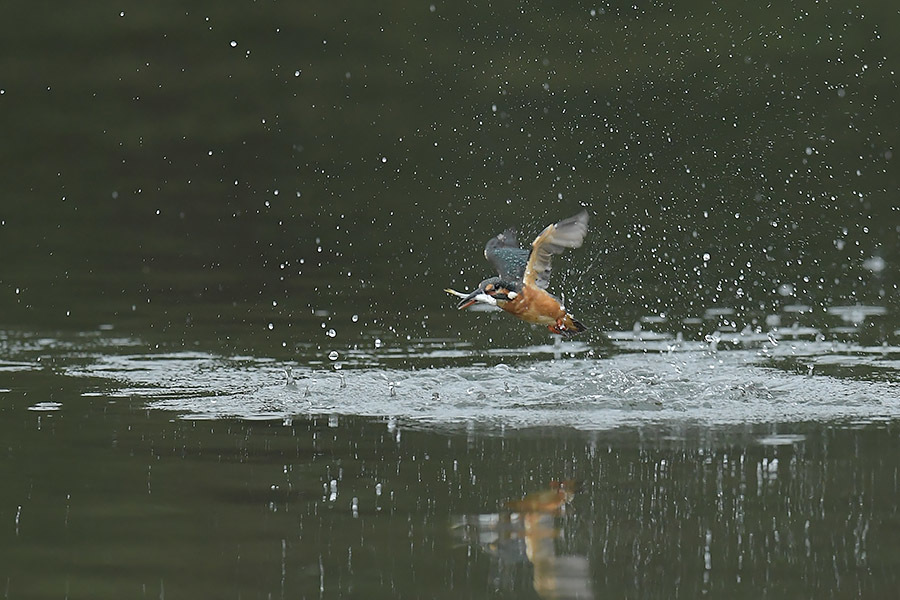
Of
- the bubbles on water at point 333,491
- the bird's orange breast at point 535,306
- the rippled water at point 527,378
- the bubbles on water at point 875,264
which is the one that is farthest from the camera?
the bubbles on water at point 875,264

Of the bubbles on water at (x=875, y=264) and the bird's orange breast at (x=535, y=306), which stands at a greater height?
the bubbles on water at (x=875, y=264)

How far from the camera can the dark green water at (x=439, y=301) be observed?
529cm

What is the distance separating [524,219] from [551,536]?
10.1 meters

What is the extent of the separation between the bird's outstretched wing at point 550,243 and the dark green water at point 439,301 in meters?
0.56

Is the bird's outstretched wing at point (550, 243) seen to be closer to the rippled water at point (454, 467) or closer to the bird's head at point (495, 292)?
the bird's head at point (495, 292)

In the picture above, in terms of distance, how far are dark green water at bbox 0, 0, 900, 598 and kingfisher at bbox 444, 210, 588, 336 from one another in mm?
372

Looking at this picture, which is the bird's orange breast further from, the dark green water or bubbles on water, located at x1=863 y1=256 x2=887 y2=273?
bubbles on water, located at x1=863 y1=256 x2=887 y2=273

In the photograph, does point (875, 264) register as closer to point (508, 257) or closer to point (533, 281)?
point (508, 257)

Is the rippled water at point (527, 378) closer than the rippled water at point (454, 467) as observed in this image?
No

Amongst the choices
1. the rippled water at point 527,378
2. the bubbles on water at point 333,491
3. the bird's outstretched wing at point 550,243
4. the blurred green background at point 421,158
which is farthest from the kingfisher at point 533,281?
the blurred green background at point 421,158

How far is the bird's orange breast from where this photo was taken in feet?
26.6

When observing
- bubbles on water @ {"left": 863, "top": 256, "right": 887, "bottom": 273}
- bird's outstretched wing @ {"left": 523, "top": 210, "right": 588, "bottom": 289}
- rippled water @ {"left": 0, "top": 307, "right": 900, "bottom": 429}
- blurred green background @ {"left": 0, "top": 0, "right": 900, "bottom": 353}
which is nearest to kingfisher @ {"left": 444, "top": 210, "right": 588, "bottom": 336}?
bird's outstretched wing @ {"left": 523, "top": 210, "right": 588, "bottom": 289}

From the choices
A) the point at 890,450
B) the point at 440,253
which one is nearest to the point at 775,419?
the point at 890,450

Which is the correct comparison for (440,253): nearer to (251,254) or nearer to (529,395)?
(251,254)
